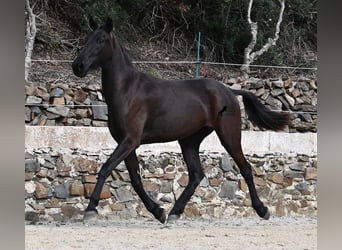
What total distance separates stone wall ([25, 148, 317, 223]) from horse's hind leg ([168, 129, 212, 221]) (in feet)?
7.52

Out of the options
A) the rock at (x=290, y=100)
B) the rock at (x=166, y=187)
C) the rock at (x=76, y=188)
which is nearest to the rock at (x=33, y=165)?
the rock at (x=76, y=188)

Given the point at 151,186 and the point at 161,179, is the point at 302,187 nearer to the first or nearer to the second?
the point at 161,179

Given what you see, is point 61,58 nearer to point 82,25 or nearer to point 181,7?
point 82,25

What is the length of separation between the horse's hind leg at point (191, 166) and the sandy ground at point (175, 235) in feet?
1.73

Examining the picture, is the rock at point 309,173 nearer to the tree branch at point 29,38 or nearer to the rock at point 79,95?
the rock at point 79,95

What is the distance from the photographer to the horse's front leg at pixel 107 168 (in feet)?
13.7

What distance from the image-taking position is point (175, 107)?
4.78 m

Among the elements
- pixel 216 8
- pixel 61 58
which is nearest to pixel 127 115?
pixel 61 58

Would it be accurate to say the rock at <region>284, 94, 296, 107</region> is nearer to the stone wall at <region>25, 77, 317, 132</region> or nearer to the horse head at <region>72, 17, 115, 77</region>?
the stone wall at <region>25, 77, 317, 132</region>

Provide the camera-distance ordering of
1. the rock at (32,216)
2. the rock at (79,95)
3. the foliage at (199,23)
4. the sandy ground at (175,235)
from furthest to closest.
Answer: the foliage at (199,23), the rock at (79,95), the rock at (32,216), the sandy ground at (175,235)

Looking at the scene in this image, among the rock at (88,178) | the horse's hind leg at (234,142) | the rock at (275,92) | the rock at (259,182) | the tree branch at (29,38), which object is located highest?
the tree branch at (29,38)

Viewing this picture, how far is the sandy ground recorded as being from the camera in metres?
5.43

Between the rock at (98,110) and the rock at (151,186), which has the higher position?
the rock at (98,110)

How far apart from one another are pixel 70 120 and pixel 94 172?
0.87 meters
